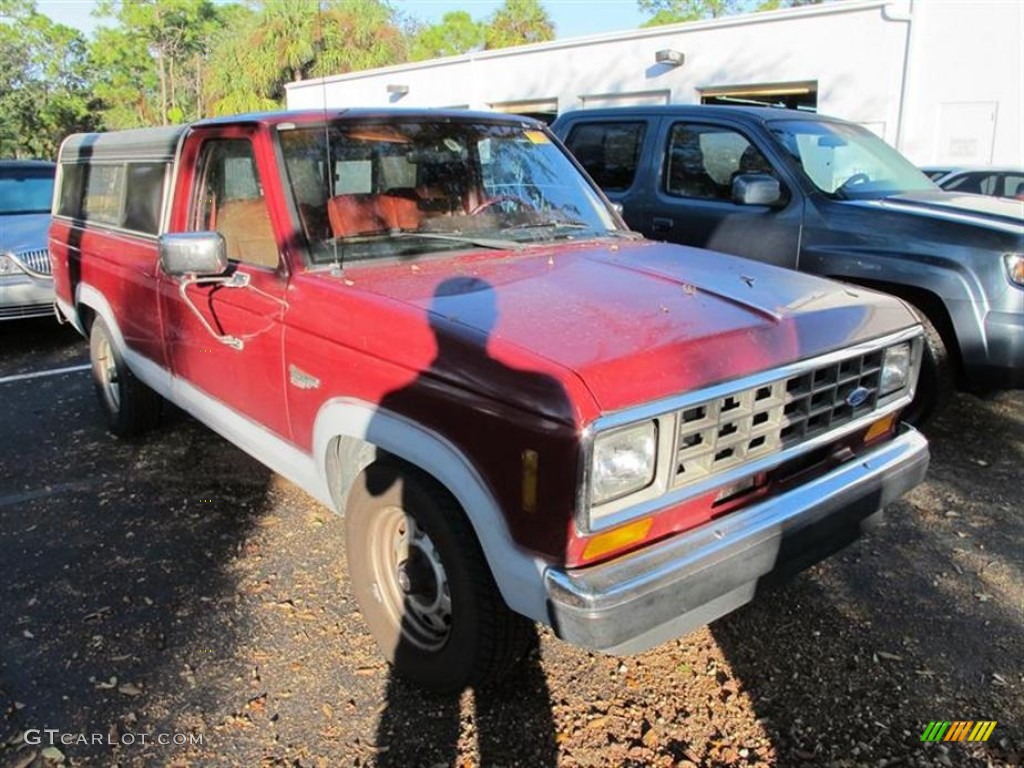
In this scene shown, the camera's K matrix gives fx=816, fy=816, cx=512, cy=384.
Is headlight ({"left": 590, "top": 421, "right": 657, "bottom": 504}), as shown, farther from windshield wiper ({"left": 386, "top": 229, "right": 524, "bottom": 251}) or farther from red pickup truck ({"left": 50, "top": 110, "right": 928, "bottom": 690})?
windshield wiper ({"left": 386, "top": 229, "right": 524, "bottom": 251})

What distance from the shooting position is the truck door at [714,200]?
5199 mm

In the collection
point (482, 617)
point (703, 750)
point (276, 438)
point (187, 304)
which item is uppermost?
point (187, 304)

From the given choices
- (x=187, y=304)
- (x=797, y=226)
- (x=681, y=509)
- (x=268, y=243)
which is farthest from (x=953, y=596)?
(x=187, y=304)

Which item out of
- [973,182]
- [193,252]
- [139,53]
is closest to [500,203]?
[193,252]

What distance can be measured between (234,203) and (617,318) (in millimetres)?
1997

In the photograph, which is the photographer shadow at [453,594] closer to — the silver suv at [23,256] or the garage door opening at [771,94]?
the silver suv at [23,256]

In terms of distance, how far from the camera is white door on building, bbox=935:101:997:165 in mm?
13141

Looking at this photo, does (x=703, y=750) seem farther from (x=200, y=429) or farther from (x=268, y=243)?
(x=200, y=429)

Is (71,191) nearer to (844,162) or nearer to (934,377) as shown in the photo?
(844,162)

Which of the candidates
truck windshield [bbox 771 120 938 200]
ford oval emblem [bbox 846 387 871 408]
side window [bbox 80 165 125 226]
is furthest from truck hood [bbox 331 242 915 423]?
side window [bbox 80 165 125 226]

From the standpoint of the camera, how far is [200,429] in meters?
5.32

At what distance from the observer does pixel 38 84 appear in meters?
46.2

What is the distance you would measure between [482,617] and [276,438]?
4.25 feet

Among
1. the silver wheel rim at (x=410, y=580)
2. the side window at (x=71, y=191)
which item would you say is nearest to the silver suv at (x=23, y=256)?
the side window at (x=71, y=191)
